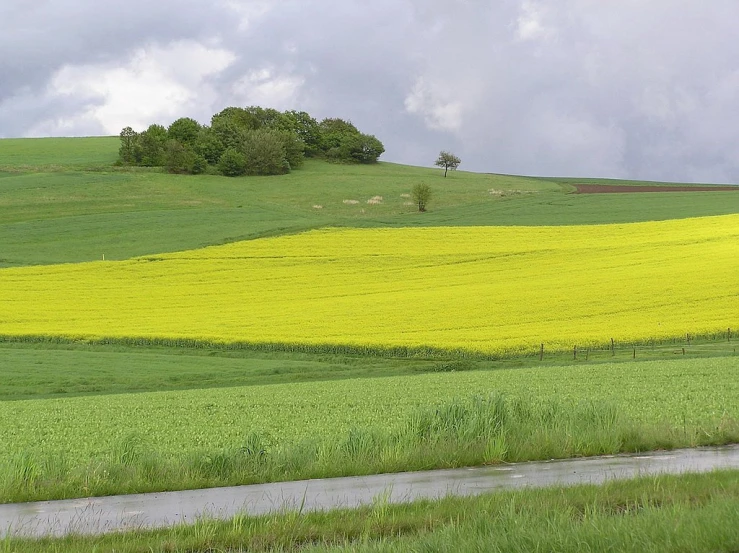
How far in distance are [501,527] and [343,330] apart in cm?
2896

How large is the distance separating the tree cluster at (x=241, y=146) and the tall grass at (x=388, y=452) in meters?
93.9

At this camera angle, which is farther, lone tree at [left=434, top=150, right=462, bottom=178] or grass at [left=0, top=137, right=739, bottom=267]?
lone tree at [left=434, top=150, right=462, bottom=178]

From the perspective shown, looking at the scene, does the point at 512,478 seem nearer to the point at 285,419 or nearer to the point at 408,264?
the point at 285,419

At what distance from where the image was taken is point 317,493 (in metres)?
8.86

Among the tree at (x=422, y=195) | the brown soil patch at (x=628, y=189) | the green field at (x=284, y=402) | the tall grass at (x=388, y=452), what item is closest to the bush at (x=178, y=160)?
the green field at (x=284, y=402)

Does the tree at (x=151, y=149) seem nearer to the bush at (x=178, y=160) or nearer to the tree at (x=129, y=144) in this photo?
the tree at (x=129, y=144)

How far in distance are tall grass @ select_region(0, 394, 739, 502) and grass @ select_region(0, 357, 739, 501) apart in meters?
0.02

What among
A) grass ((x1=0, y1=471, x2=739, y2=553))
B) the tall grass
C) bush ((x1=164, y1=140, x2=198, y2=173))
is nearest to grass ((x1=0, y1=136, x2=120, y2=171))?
bush ((x1=164, y1=140, x2=198, y2=173))

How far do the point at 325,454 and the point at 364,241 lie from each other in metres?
51.1

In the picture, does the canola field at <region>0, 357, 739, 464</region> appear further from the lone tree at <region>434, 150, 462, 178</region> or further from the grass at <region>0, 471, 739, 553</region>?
the lone tree at <region>434, 150, 462, 178</region>

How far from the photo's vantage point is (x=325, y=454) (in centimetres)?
1055

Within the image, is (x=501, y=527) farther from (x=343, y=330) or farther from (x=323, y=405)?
(x=343, y=330)

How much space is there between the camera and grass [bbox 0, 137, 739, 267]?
64.6 meters

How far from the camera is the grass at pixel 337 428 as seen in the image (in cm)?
1005
